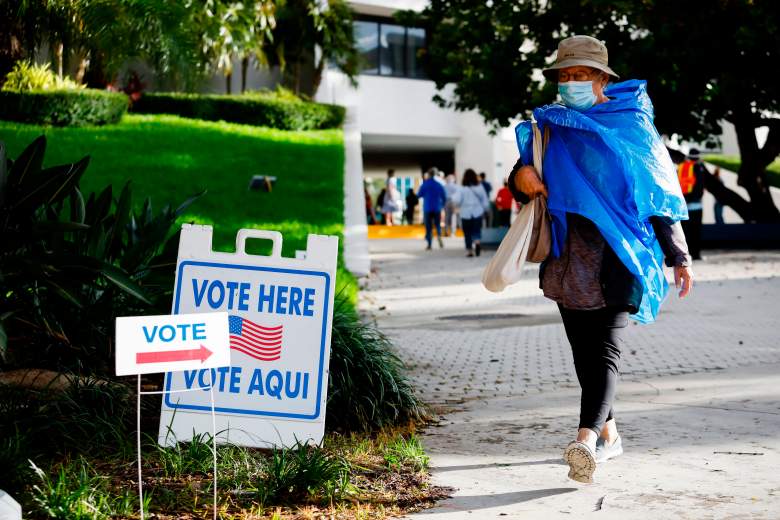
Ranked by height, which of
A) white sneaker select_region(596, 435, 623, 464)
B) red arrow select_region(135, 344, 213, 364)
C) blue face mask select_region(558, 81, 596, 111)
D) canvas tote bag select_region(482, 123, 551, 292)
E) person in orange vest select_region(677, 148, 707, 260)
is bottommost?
white sneaker select_region(596, 435, 623, 464)

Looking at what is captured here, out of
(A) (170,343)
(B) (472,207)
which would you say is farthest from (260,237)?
(B) (472,207)

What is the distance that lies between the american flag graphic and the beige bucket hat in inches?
70.7

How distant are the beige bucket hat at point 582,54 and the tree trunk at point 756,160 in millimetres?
18802

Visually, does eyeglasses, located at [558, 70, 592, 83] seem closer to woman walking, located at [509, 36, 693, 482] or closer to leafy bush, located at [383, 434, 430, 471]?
woman walking, located at [509, 36, 693, 482]

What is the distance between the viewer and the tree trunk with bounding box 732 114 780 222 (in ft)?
76.5

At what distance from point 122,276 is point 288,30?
33.5 metres

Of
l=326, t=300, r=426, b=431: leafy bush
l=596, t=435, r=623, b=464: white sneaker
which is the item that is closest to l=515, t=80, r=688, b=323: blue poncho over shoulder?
l=596, t=435, r=623, b=464: white sneaker

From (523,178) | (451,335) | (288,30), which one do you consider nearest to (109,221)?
(523,178)

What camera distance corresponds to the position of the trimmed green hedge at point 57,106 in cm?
2153

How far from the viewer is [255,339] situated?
530 centimetres

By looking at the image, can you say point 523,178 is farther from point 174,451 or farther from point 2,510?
point 2,510

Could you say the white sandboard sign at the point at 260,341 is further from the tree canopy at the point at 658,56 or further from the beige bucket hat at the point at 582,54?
the tree canopy at the point at 658,56

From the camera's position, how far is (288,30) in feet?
125

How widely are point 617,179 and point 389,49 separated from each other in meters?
41.8
